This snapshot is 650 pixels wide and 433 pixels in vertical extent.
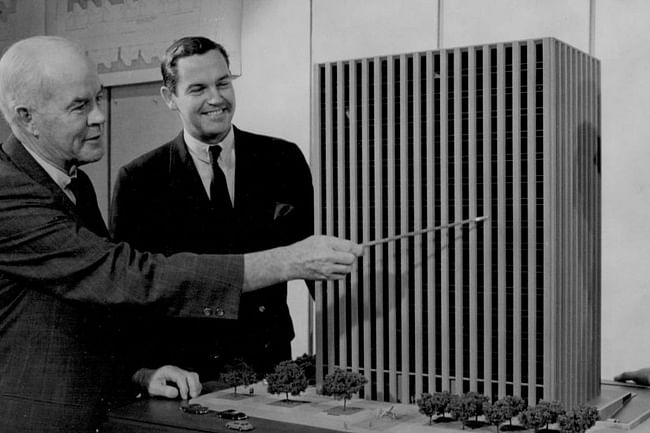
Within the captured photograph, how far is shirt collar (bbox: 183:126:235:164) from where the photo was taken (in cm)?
Answer: 457

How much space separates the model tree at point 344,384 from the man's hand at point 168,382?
0.61 m

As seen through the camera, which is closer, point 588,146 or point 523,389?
point 523,389

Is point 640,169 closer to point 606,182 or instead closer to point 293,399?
point 606,182

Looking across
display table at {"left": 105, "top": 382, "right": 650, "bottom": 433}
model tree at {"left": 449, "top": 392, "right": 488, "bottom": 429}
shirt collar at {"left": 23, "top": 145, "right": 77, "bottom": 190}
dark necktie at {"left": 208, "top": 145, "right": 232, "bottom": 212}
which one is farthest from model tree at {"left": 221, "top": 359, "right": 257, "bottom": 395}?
dark necktie at {"left": 208, "top": 145, "right": 232, "bottom": 212}

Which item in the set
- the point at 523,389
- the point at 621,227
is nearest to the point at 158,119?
the point at 621,227

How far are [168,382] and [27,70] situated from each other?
1.40m

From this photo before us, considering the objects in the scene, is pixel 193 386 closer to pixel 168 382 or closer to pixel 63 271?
pixel 168 382

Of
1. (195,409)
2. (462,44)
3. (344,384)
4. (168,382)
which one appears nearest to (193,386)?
(168,382)

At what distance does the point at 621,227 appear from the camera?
15.3ft

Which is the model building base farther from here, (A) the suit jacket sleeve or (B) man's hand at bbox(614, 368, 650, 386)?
(A) the suit jacket sleeve

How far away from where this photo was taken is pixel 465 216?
10.8 ft

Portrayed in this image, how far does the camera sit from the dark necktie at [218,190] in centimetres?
448

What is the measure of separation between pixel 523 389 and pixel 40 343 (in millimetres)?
1801

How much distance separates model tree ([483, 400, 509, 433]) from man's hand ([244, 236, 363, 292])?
2.41 ft
